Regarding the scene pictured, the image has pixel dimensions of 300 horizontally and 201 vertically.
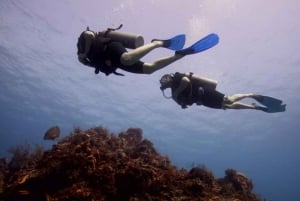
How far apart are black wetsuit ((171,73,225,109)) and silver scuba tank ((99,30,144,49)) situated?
6.34 ft

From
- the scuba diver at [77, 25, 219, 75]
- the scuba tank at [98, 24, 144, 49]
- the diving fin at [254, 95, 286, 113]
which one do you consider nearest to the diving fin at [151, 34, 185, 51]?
the scuba diver at [77, 25, 219, 75]

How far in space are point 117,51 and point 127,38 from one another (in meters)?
0.50

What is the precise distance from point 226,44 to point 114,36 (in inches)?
853

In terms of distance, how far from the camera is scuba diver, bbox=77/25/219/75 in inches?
250

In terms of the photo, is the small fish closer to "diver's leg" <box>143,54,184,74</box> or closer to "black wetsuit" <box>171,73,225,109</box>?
"black wetsuit" <box>171,73,225,109</box>

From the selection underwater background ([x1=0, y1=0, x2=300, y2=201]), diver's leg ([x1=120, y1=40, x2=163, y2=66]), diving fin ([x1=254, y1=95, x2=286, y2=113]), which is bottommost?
diver's leg ([x1=120, y1=40, x2=163, y2=66])

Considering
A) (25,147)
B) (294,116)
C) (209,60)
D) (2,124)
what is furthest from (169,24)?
(2,124)

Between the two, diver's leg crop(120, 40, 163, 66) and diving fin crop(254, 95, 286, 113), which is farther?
diving fin crop(254, 95, 286, 113)

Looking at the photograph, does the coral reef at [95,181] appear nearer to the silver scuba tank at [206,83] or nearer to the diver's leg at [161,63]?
the diver's leg at [161,63]

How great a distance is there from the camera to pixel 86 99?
43938mm

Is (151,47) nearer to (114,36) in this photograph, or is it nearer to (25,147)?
(114,36)

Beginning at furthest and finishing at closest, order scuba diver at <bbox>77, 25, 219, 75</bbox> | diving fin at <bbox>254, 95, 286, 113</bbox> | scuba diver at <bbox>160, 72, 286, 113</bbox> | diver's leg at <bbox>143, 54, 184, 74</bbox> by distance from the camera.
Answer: diving fin at <bbox>254, 95, 286, 113</bbox> < scuba diver at <bbox>160, 72, 286, 113</bbox> < diver's leg at <bbox>143, 54, 184, 74</bbox> < scuba diver at <bbox>77, 25, 219, 75</bbox>

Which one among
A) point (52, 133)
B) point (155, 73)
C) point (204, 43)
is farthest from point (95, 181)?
point (155, 73)

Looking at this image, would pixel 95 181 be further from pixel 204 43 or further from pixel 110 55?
pixel 204 43
